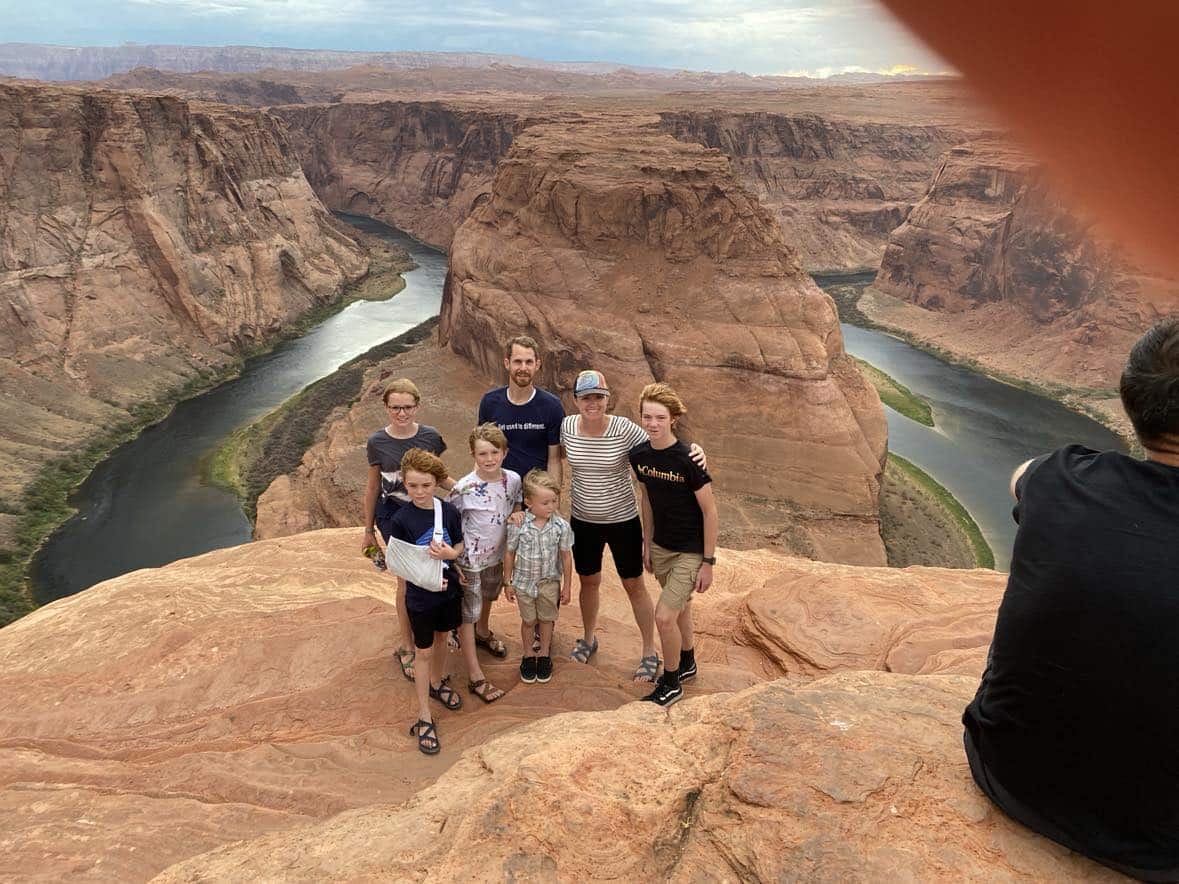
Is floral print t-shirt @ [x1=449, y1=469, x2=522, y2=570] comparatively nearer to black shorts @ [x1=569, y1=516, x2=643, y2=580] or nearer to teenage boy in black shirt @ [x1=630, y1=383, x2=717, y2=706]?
black shorts @ [x1=569, y1=516, x2=643, y2=580]

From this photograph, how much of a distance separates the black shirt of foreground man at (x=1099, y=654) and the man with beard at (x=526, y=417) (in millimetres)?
3891

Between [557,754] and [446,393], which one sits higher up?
[557,754]

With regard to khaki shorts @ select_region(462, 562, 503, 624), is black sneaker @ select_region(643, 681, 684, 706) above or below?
below

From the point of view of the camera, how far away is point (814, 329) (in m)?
24.2

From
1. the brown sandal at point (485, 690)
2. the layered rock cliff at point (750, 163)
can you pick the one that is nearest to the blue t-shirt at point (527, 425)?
the brown sandal at point (485, 690)

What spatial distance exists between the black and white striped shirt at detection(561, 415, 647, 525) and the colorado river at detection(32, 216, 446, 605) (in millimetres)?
21521

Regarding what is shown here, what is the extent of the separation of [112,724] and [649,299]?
22307 millimetres

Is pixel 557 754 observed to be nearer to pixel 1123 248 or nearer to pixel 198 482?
pixel 1123 248

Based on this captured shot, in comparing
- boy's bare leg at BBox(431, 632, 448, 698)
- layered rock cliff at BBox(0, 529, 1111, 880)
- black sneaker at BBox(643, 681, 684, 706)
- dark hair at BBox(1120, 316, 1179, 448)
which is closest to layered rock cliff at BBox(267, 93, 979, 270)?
layered rock cliff at BBox(0, 529, 1111, 880)

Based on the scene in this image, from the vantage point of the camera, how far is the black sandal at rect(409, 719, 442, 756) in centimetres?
493

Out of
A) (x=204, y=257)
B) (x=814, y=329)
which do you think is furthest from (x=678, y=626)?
(x=204, y=257)

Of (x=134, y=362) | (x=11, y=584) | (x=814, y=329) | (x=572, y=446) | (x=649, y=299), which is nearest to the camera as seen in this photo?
(x=572, y=446)

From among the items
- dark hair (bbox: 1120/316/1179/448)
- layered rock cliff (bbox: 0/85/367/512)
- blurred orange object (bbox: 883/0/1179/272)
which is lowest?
layered rock cliff (bbox: 0/85/367/512)

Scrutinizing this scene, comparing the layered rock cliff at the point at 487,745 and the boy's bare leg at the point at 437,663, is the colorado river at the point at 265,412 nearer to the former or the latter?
the layered rock cliff at the point at 487,745
